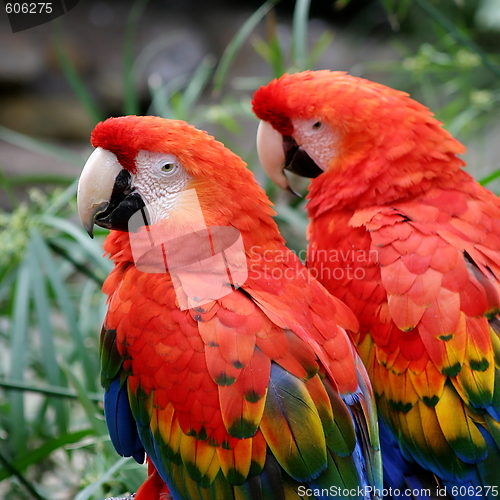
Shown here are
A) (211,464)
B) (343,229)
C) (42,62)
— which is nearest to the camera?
(211,464)

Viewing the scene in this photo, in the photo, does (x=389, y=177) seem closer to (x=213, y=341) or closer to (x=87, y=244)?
(x=213, y=341)

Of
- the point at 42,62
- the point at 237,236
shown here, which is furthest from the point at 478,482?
the point at 42,62

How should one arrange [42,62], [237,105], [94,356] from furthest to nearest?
[42,62]
[237,105]
[94,356]

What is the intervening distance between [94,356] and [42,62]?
7.69 ft

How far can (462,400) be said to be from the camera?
0.80 meters

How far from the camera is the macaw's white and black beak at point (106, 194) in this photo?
786mm

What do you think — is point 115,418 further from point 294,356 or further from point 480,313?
point 480,313

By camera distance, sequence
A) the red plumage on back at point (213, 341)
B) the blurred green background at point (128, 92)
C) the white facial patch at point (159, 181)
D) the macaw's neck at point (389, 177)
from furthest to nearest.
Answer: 1. the blurred green background at point (128, 92)
2. the macaw's neck at point (389, 177)
3. the white facial patch at point (159, 181)
4. the red plumage on back at point (213, 341)

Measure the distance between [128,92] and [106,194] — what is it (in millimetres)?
877

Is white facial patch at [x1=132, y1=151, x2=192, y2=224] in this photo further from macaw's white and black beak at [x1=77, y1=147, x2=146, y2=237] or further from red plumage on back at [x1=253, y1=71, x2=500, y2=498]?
red plumage on back at [x1=253, y1=71, x2=500, y2=498]

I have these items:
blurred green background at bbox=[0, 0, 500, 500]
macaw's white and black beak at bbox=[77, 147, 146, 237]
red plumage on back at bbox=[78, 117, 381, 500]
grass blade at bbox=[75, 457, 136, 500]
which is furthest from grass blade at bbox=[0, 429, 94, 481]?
macaw's white and black beak at bbox=[77, 147, 146, 237]

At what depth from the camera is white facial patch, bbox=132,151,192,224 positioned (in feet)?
2.57

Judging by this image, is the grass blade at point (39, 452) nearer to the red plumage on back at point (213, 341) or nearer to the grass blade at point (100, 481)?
the grass blade at point (100, 481)

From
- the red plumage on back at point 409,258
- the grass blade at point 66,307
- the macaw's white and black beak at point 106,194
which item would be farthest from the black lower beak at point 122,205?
the grass blade at point 66,307
